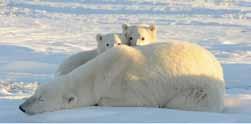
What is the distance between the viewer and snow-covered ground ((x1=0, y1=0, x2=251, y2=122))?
359 cm

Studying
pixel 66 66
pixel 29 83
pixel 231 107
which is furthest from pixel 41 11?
pixel 231 107

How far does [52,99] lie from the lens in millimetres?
3859

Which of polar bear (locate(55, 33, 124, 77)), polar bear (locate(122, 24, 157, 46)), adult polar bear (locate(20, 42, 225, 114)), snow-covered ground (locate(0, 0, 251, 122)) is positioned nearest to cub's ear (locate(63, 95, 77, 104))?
adult polar bear (locate(20, 42, 225, 114))

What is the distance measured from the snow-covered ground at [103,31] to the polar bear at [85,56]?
0.53 m

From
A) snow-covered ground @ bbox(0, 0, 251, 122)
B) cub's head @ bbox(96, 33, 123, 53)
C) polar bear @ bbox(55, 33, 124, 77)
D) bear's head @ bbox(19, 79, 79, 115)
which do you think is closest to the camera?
snow-covered ground @ bbox(0, 0, 251, 122)

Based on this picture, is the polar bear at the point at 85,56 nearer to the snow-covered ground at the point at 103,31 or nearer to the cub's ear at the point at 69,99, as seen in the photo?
the snow-covered ground at the point at 103,31

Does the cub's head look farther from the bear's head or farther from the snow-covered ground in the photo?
the bear's head

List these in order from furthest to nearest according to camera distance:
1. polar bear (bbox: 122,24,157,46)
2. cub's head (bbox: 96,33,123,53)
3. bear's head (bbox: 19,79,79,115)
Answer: polar bear (bbox: 122,24,157,46)
cub's head (bbox: 96,33,123,53)
bear's head (bbox: 19,79,79,115)

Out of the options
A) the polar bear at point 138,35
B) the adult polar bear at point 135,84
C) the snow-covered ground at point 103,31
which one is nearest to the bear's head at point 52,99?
the adult polar bear at point 135,84

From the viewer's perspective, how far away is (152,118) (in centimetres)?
333

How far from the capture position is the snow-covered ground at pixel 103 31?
3591 millimetres

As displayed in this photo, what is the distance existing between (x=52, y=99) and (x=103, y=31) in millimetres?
13784

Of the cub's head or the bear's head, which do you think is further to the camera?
the cub's head

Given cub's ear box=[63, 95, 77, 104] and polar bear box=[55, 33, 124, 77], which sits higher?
polar bear box=[55, 33, 124, 77]
